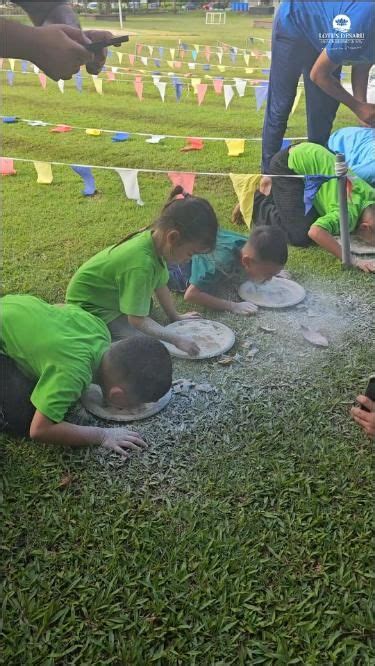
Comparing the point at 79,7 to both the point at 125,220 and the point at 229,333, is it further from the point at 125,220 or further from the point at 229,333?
the point at 229,333

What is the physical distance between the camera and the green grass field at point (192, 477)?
152 cm

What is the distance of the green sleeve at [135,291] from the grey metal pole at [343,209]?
1.10 meters

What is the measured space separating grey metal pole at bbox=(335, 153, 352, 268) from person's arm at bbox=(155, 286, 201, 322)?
35.5 inches

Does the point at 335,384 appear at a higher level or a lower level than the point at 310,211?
lower

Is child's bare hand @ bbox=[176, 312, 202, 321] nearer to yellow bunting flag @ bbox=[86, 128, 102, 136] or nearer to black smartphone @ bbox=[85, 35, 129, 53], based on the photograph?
yellow bunting flag @ bbox=[86, 128, 102, 136]

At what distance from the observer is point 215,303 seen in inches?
95.4

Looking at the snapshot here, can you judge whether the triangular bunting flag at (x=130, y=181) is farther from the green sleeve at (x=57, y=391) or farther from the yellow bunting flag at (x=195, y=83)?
the green sleeve at (x=57, y=391)

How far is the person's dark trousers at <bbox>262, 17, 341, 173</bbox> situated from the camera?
2.24 meters

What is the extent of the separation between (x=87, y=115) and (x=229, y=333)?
111cm

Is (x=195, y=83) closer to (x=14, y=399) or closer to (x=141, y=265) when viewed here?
(x=141, y=265)

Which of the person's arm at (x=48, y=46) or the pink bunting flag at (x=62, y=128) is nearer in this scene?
the person's arm at (x=48, y=46)

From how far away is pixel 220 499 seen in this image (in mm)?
1879

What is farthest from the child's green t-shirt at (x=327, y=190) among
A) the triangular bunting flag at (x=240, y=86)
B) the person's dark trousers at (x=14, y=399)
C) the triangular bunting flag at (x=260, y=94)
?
the person's dark trousers at (x=14, y=399)

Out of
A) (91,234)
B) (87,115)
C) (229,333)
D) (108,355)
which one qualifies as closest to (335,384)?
(229,333)
